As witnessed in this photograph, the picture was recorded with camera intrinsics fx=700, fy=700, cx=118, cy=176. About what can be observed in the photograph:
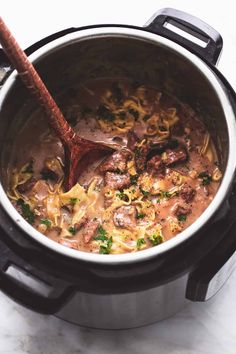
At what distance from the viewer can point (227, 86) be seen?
1754mm

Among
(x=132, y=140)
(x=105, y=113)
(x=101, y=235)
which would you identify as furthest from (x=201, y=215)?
(x=105, y=113)

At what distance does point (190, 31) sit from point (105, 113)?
0.34 m

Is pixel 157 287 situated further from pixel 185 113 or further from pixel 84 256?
pixel 185 113

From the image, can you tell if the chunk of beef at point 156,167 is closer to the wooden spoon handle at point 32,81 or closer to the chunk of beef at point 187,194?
the chunk of beef at point 187,194

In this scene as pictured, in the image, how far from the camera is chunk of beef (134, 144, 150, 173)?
193cm

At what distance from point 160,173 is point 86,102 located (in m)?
0.33

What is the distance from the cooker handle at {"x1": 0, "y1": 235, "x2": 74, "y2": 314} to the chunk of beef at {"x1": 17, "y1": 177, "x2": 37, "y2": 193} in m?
0.32

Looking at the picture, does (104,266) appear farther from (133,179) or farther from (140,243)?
(133,179)

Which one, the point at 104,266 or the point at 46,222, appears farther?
the point at 46,222

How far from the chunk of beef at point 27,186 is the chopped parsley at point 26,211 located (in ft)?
0.13

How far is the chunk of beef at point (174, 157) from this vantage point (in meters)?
1.92

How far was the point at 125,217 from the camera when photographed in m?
1.84

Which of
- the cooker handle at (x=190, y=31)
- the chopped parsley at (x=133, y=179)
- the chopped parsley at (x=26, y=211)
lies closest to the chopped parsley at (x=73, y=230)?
the chopped parsley at (x=26, y=211)

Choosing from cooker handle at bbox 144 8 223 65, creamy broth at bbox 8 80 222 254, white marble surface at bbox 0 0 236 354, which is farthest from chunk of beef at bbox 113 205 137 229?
cooker handle at bbox 144 8 223 65
